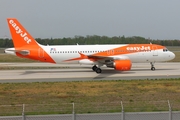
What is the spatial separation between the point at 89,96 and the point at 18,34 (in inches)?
781

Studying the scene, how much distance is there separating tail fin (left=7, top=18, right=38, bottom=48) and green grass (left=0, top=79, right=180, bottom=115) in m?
12.0

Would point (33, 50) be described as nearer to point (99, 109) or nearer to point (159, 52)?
point (159, 52)

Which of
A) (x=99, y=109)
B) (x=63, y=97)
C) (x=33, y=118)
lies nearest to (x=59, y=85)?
(x=63, y=97)

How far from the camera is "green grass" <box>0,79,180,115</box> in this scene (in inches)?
621

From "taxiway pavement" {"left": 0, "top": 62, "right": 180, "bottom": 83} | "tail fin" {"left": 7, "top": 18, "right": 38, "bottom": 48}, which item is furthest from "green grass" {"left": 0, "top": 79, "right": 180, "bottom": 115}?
"tail fin" {"left": 7, "top": 18, "right": 38, "bottom": 48}

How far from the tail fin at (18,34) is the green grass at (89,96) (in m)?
12.0

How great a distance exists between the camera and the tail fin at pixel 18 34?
1470 inches

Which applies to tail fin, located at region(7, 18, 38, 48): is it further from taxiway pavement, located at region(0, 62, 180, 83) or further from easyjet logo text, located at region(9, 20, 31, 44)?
taxiway pavement, located at region(0, 62, 180, 83)

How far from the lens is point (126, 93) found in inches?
853

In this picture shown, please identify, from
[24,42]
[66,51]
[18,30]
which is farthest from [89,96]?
[18,30]

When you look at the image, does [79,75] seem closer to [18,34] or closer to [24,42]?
[24,42]

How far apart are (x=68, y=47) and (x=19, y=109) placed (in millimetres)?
22049

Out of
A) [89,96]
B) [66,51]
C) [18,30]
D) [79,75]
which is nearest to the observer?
[89,96]

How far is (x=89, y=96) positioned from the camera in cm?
2077
